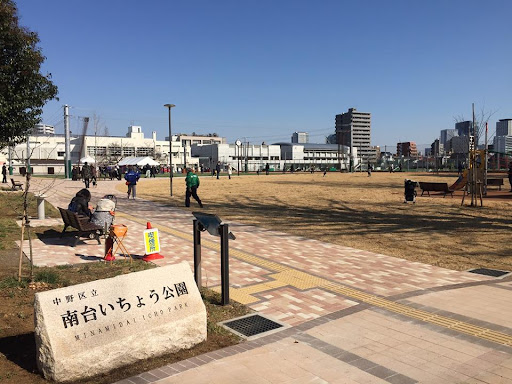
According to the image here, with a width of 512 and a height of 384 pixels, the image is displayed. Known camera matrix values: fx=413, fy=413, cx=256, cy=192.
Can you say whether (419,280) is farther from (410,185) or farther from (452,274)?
(410,185)

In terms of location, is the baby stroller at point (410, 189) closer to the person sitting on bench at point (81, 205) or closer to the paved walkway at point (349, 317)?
the paved walkway at point (349, 317)

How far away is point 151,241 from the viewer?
7766mm

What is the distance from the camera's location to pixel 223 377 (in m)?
3.51

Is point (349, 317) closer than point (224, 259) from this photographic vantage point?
Yes

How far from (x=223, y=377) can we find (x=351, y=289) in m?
3.09

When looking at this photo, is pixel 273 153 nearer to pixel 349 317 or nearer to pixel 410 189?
pixel 410 189

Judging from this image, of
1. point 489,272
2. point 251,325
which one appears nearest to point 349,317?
point 251,325

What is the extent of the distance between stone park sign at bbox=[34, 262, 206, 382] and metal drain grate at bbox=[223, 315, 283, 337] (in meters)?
0.53

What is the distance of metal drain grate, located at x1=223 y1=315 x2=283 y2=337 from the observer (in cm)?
454

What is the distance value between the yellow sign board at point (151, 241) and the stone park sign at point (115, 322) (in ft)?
11.5

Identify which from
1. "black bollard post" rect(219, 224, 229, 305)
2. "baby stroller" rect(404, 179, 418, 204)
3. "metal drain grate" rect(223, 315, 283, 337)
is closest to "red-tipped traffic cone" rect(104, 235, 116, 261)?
Result: "black bollard post" rect(219, 224, 229, 305)

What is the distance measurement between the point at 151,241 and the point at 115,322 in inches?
164

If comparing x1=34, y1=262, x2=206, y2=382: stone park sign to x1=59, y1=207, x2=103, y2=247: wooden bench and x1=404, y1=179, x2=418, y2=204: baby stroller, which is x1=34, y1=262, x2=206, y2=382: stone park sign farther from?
x1=404, y1=179, x2=418, y2=204: baby stroller

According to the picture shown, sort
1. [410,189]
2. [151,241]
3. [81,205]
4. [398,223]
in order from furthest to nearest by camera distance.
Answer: [410,189]
[398,223]
[81,205]
[151,241]
